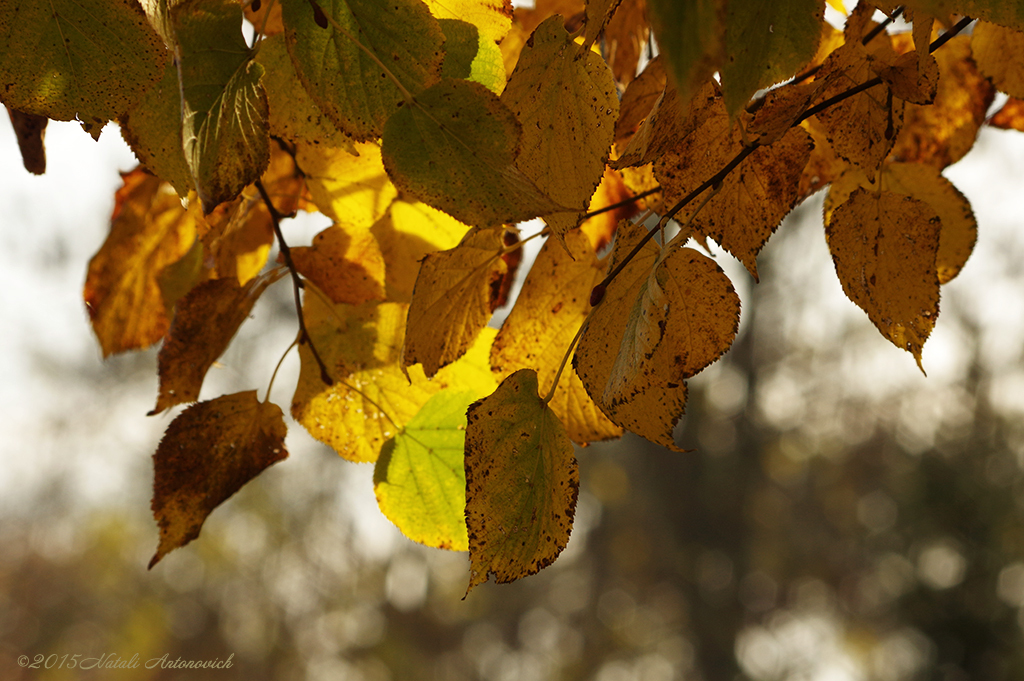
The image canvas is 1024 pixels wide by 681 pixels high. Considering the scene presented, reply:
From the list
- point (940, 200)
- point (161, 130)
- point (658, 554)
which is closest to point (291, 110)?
point (161, 130)

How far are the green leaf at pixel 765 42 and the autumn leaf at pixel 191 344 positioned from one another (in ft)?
0.84

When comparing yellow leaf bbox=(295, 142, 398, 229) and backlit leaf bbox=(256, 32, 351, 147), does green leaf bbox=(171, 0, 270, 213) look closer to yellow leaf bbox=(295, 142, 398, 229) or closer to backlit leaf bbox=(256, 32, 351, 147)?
backlit leaf bbox=(256, 32, 351, 147)

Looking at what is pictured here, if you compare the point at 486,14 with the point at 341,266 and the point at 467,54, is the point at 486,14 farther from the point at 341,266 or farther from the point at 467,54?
the point at 341,266

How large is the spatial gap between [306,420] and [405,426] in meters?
0.05

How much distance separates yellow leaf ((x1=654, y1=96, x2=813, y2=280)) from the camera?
9.0 inches

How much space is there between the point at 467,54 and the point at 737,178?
4.0 inches

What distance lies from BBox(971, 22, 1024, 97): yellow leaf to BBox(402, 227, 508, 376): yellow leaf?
24 cm

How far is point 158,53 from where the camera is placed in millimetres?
202

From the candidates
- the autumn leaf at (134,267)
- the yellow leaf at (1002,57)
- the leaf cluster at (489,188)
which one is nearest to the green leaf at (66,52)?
the leaf cluster at (489,188)

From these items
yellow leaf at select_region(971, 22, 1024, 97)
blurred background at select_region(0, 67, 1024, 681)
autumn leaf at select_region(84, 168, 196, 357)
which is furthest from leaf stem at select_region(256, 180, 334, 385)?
blurred background at select_region(0, 67, 1024, 681)

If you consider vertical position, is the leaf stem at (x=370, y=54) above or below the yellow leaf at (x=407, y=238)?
above

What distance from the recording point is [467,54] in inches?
9.0

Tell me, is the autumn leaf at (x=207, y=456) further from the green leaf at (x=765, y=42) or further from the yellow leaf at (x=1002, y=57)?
the yellow leaf at (x=1002, y=57)

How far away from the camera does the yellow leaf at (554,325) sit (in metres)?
0.28
